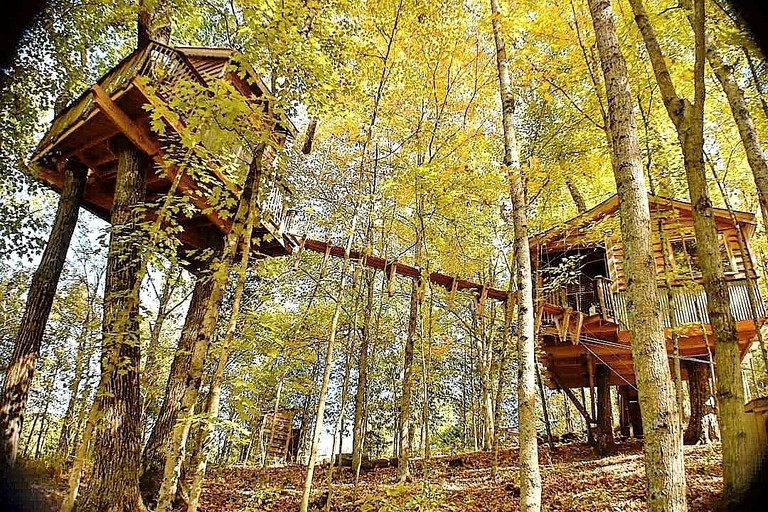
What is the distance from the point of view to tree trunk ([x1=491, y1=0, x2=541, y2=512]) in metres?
A: 4.56

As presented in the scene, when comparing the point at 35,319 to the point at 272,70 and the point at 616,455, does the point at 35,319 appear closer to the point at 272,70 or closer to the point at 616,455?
the point at 272,70

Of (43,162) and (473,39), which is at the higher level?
(473,39)

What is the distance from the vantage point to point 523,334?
5.09 meters

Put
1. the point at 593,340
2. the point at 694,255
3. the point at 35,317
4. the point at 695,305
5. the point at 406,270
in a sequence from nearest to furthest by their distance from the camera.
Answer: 1. the point at 35,317
2. the point at 695,305
3. the point at 593,340
4. the point at 406,270
5. the point at 694,255

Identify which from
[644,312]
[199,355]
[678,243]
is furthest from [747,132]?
[678,243]

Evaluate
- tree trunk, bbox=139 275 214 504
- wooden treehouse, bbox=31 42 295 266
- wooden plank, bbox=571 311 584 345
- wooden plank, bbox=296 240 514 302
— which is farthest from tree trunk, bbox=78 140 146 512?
wooden plank, bbox=571 311 584 345

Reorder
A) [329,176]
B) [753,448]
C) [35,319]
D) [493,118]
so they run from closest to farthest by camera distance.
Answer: [753,448] → [35,319] → [493,118] → [329,176]

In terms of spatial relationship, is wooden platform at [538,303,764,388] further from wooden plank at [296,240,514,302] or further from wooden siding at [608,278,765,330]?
wooden plank at [296,240,514,302]

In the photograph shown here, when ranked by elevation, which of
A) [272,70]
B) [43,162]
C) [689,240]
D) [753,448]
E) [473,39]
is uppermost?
[473,39]

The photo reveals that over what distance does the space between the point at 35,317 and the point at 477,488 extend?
829cm

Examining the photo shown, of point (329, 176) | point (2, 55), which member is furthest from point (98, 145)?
point (329, 176)

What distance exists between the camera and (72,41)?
8.33 meters

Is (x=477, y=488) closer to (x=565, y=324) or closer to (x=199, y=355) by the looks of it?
(x=565, y=324)

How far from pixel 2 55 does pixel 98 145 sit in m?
7.41
